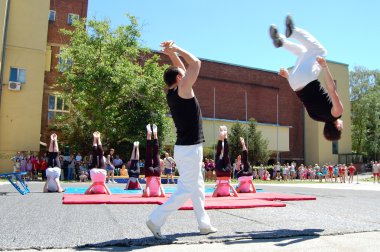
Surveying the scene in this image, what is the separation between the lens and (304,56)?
599 cm

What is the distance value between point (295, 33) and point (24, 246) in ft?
16.6

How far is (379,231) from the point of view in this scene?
4.96m

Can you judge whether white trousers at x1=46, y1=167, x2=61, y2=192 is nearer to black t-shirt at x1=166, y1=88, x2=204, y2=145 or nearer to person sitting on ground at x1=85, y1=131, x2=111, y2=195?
person sitting on ground at x1=85, y1=131, x2=111, y2=195

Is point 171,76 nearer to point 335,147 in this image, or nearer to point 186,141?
point 186,141

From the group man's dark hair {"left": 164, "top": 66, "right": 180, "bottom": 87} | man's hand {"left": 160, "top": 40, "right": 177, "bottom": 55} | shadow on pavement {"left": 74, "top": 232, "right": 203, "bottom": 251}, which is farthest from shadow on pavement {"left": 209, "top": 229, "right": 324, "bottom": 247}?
man's hand {"left": 160, "top": 40, "right": 177, "bottom": 55}

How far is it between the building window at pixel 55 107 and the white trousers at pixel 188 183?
99.7ft

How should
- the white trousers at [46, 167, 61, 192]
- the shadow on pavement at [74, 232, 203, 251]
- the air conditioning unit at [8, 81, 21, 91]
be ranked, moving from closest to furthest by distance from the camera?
the shadow on pavement at [74, 232, 203, 251], the white trousers at [46, 167, 61, 192], the air conditioning unit at [8, 81, 21, 91]

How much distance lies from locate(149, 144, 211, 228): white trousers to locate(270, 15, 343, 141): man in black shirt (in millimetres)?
2039

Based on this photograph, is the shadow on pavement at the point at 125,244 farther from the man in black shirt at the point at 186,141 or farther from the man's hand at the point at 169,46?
the man's hand at the point at 169,46

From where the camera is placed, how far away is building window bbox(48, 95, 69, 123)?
33062 mm

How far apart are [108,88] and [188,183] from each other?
22628 mm

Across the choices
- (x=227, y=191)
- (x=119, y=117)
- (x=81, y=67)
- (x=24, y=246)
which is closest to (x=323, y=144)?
(x=119, y=117)

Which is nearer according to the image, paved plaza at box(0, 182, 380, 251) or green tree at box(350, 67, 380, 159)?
paved plaza at box(0, 182, 380, 251)

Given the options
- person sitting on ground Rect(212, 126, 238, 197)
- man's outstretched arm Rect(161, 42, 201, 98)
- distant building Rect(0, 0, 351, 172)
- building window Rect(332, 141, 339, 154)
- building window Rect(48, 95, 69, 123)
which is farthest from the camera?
building window Rect(332, 141, 339, 154)
